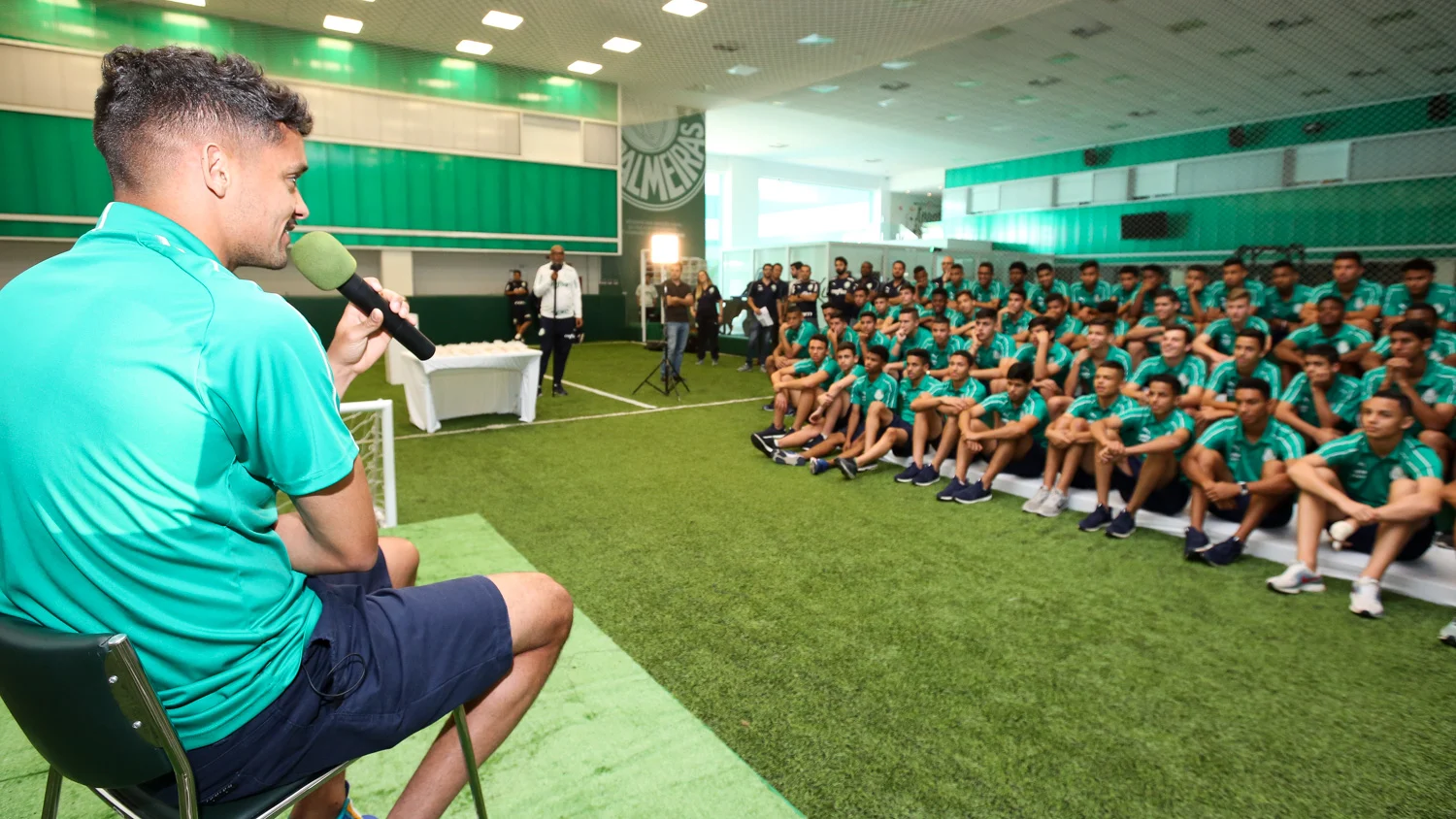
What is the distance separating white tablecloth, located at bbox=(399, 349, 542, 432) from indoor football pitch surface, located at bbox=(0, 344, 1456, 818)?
6.50 ft

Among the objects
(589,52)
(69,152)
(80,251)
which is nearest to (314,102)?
(69,152)

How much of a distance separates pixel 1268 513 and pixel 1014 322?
3012mm

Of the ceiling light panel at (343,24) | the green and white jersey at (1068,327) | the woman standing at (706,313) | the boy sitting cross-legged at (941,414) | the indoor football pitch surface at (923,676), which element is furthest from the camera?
the woman standing at (706,313)

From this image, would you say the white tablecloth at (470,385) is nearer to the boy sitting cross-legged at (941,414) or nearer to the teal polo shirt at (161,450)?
the boy sitting cross-legged at (941,414)

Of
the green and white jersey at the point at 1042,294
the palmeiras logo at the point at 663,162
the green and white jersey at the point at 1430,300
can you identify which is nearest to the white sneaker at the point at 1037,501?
the green and white jersey at the point at 1430,300

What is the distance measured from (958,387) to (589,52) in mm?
8792

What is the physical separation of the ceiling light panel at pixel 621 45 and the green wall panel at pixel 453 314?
11.9 feet

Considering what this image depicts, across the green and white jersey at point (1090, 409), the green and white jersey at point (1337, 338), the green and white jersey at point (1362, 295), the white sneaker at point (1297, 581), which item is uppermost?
the green and white jersey at point (1362, 295)

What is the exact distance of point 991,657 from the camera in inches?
98.9

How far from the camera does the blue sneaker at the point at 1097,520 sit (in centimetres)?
388

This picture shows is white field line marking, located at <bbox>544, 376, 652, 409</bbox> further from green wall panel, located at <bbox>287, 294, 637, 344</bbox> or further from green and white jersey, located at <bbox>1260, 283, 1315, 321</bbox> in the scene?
green and white jersey, located at <bbox>1260, 283, 1315, 321</bbox>

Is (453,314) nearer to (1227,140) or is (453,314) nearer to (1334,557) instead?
(1334,557)

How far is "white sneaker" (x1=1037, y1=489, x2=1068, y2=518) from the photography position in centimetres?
412

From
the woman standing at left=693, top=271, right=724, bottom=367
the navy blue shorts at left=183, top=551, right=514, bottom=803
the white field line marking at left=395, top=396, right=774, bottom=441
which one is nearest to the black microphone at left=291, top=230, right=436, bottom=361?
the navy blue shorts at left=183, top=551, right=514, bottom=803
